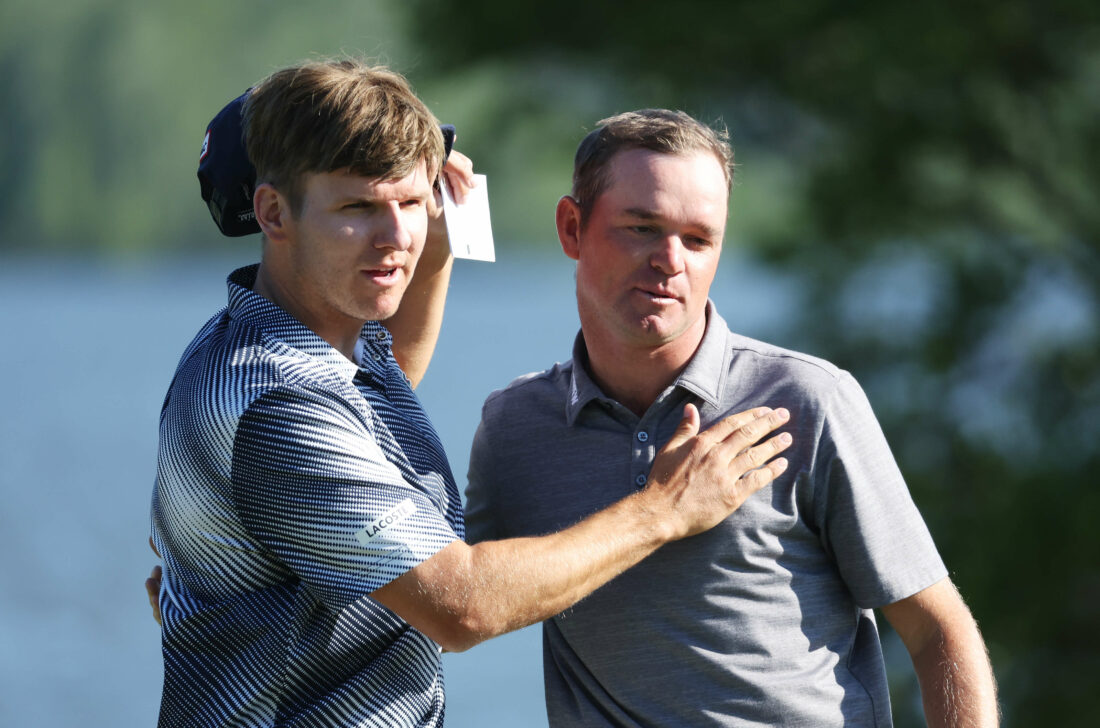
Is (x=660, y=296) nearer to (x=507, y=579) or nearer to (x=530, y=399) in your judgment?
(x=530, y=399)

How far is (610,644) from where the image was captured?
7.77 feet

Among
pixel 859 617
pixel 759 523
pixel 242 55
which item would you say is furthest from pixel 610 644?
pixel 242 55

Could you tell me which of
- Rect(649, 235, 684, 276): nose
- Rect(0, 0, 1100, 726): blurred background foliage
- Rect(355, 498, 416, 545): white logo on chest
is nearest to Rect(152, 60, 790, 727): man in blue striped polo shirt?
Rect(355, 498, 416, 545): white logo on chest

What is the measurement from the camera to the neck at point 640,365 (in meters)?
2.49

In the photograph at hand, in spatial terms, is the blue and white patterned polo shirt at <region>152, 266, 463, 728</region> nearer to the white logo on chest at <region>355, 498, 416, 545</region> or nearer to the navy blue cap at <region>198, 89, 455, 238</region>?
the white logo on chest at <region>355, 498, 416, 545</region>

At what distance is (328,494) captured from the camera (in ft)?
6.40

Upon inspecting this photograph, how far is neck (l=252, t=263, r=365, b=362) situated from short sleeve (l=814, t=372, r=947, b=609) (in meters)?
0.87

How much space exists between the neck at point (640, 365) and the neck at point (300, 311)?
0.52 metres

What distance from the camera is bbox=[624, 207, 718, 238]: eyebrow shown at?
2416 millimetres

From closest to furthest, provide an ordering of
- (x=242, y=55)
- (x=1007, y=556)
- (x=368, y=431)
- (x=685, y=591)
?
(x=368, y=431) → (x=685, y=591) → (x=1007, y=556) → (x=242, y=55)

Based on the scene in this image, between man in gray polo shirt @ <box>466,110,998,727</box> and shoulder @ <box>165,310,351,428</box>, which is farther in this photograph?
man in gray polo shirt @ <box>466,110,998,727</box>

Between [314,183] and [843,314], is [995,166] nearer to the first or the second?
[843,314]

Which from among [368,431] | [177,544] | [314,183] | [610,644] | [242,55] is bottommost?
[610,644]

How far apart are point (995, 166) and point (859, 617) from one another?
3119 millimetres
